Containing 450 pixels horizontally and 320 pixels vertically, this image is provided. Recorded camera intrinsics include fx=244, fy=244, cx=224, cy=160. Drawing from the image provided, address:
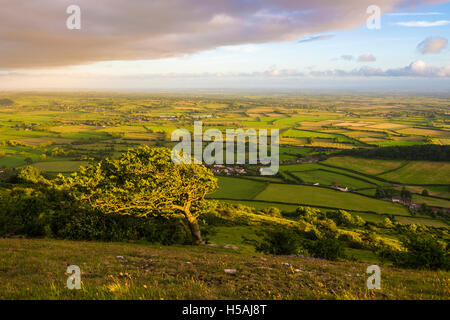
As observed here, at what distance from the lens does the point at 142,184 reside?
70.6 feet

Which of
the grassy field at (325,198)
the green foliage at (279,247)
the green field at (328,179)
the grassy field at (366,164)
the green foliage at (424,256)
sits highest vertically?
the green foliage at (424,256)

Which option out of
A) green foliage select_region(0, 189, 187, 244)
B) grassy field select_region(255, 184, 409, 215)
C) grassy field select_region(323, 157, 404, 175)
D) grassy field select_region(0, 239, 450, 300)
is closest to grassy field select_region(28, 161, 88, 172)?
green foliage select_region(0, 189, 187, 244)

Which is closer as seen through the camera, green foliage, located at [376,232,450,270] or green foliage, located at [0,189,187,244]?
green foliage, located at [376,232,450,270]

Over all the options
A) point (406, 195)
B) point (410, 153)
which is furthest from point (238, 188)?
point (410, 153)

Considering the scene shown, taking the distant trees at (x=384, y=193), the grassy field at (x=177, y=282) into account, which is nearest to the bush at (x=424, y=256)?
the grassy field at (x=177, y=282)

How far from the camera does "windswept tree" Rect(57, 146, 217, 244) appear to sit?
22172 millimetres

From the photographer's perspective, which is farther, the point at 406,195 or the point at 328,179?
the point at 328,179

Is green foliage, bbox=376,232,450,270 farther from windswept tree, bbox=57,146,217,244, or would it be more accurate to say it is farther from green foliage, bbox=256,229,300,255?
windswept tree, bbox=57,146,217,244

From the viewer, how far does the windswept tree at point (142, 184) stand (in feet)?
72.7

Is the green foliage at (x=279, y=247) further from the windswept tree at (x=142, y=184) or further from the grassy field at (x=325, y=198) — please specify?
the grassy field at (x=325, y=198)

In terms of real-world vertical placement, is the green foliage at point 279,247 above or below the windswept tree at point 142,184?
below

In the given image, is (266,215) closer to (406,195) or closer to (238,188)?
(238,188)

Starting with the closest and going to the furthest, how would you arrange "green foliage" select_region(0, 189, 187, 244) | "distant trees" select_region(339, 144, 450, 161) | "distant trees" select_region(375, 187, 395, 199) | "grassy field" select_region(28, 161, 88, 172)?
"green foliage" select_region(0, 189, 187, 244)
"distant trees" select_region(375, 187, 395, 199)
"grassy field" select_region(28, 161, 88, 172)
"distant trees" select_region(339, 144, 450, 161)
